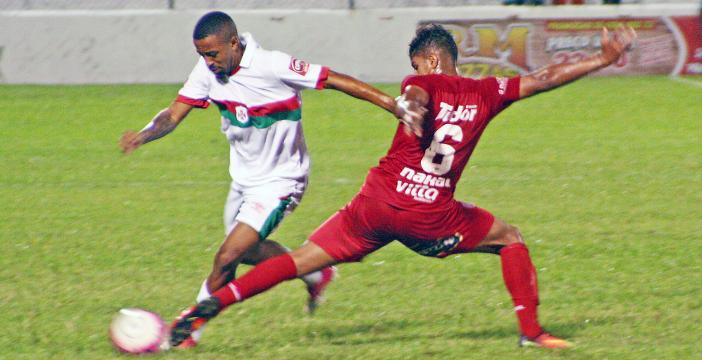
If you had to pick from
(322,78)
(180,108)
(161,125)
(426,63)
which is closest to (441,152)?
(426,63)

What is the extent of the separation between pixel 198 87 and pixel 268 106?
449 millimetres

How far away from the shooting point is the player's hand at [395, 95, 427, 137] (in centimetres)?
575

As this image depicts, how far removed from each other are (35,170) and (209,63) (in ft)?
23.2

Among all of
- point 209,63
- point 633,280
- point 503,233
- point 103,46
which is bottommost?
point 103,46

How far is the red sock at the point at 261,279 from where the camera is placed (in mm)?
6293

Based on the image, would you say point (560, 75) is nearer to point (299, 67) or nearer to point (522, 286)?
point (522, 286)

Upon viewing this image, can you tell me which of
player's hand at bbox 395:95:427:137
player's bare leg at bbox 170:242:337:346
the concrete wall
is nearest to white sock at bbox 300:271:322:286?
player's bare leg at bbox 170:242:337:346

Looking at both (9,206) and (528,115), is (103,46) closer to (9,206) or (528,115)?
(528,115)

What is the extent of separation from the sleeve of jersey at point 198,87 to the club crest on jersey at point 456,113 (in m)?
1.49

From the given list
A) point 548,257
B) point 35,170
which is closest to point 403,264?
point 548,257

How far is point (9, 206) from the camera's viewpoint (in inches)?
443

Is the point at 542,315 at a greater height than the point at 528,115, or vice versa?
the point at 542,315

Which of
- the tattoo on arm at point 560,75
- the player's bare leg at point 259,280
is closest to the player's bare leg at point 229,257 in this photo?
the player's bare leg at point 259,280

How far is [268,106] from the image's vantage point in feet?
22.2
